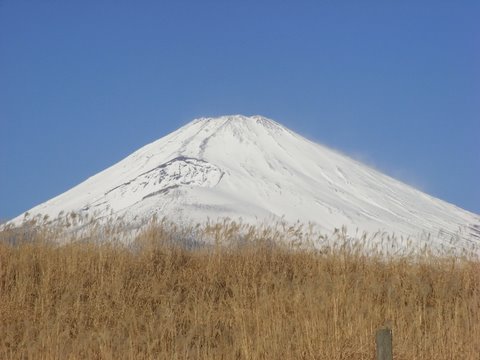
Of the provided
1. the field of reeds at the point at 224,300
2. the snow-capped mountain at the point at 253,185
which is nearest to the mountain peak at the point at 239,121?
the snow-capped mountain at the point at 253,185

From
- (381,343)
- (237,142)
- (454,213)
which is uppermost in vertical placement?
(237,142)

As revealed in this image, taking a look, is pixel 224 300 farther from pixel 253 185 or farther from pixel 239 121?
pixel 239 121

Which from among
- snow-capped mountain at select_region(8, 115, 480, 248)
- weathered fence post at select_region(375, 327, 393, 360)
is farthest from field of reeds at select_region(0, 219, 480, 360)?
snow-capped mountain at select_region(8, 115, 480, 248)

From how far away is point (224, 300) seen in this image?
28.9 ft

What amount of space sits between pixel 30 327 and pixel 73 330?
410 millimetres

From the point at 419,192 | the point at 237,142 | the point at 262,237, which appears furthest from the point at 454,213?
the point at 262,237

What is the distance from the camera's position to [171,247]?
10023 millimetres

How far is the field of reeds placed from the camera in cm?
705

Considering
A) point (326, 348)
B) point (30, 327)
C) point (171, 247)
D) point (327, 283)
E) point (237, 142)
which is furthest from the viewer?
point (237, 142)

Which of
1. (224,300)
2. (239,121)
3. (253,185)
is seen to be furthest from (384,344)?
(239,121)

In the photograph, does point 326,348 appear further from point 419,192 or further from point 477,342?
point 419,192

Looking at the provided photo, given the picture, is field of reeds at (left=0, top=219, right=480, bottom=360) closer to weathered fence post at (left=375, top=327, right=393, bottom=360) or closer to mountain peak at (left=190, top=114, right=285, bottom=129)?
weathered fence post at (left=375, top=327, right=393, bottom=360)

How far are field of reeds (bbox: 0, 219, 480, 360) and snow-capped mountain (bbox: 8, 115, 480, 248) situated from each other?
81464 mm

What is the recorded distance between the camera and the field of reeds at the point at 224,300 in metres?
7.05
